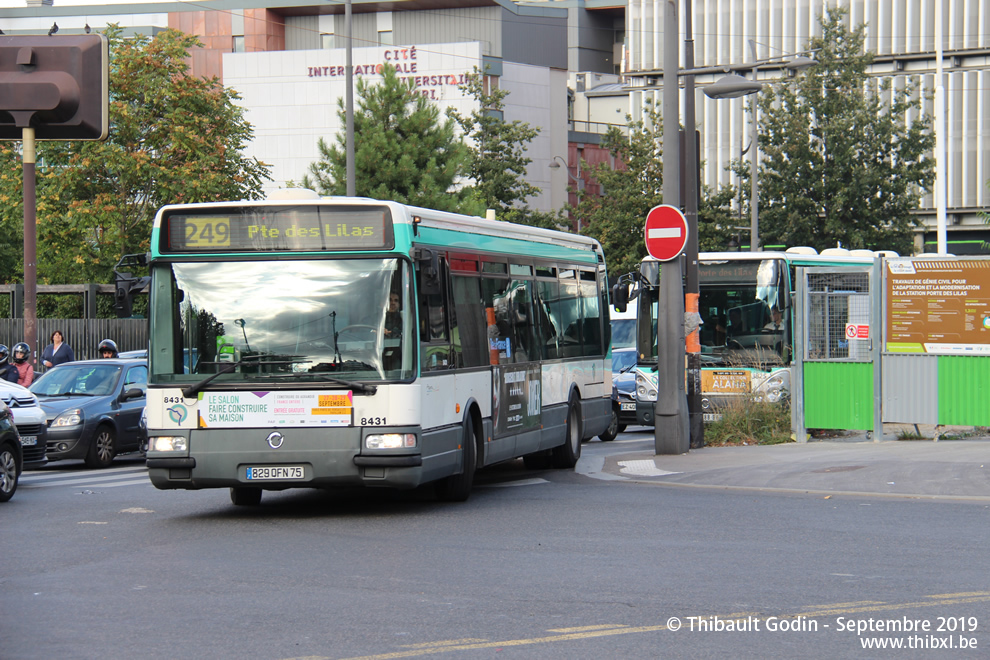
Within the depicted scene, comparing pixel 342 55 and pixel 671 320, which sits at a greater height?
pixel 342 55

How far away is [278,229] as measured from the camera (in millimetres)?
11898

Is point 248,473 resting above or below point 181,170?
below

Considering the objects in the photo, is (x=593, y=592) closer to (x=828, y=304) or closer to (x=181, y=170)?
(x=828, y=304)

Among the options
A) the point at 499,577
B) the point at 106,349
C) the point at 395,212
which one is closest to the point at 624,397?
the point at 106,349

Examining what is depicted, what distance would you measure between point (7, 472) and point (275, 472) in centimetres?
374

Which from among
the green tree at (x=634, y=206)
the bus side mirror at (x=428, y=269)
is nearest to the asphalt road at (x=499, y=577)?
the bus side mirror at (x=428, y=269)

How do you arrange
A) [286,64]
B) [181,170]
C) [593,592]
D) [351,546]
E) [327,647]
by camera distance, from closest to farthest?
[327,647], [593,592], [351,546], [181,170], [286,64]

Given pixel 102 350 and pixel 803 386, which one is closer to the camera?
pixel 803 386

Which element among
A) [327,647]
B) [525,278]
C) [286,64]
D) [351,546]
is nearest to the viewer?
[327,647]

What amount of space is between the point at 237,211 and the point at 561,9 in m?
71.0

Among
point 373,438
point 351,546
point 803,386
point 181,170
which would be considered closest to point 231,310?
point 373,438

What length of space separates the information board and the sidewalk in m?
1.28

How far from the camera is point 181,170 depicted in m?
35.3

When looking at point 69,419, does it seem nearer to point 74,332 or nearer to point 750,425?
point 750,425
